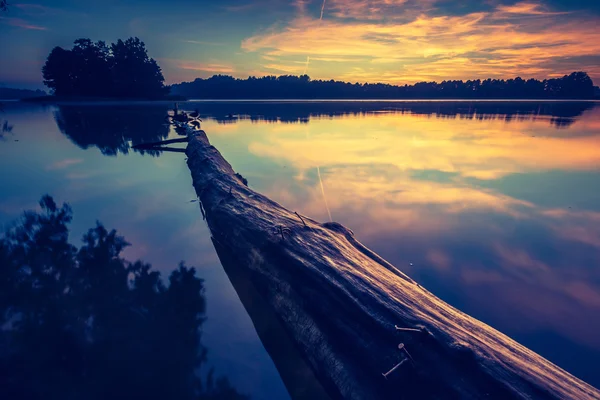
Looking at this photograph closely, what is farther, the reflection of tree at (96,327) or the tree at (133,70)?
the tree at (133,70)

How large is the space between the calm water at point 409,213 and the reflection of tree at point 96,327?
0.33 m

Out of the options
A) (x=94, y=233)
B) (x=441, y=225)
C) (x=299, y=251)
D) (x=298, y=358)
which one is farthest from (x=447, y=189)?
(x=94, y=233)

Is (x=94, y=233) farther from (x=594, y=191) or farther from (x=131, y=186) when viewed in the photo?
(x=594, y=191)

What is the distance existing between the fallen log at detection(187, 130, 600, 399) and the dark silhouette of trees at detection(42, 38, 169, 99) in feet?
274

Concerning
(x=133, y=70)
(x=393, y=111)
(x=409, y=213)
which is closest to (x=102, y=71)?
(x=133, y=70)

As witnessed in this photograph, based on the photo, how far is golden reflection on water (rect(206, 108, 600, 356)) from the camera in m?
4.12

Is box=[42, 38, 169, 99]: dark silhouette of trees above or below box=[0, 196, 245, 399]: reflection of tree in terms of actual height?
above

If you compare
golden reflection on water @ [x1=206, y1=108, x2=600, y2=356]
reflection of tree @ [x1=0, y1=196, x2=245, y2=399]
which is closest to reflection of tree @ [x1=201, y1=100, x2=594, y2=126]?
golden reflection on water @ [x1=206, y1=108, x2=600, y2=356]

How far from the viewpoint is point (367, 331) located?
2.57 metres

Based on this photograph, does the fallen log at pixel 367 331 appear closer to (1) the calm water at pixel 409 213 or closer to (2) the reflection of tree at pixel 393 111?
(1) the calm water at pixel 409 213

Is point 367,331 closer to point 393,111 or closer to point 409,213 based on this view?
point 409,213

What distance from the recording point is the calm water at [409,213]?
375 cm

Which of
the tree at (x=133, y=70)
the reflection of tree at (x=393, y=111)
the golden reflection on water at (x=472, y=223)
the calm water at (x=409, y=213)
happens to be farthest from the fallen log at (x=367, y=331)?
the tree at (x=133, y=70)

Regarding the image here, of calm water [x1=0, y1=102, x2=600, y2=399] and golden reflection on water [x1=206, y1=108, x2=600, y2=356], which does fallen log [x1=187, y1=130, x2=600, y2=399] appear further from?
golden reflection on water [x1=206, y1=108, x2=600, y2=356]
